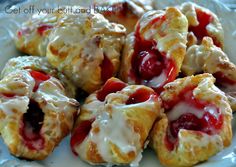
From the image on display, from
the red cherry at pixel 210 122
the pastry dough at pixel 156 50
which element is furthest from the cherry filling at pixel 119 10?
the red cherry at pixel 210 122

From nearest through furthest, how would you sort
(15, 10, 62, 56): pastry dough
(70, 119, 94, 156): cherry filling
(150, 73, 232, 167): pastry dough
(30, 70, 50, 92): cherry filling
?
(150, 73, 232, 167): pastry dough
(70, 119, 94, 156): cherry filling
(30, 70, 50, 92): cherry filling
(15, 10, 62, 56): pastry dough

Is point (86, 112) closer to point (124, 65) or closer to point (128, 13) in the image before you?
point (124, 65)

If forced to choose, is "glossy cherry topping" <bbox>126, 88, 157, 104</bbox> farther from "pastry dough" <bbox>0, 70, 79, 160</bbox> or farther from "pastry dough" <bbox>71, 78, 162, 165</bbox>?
"pastry dough" <bbox>0, 70, 79, 160</bbox>

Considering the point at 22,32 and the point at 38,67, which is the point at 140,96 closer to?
the point at 38,67

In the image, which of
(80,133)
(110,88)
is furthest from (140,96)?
(80,133)

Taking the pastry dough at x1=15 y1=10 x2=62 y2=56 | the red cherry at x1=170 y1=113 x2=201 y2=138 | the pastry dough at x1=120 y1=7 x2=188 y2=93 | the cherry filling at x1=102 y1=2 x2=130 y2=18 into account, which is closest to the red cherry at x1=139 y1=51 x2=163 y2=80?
the pastry dough at x1=120 y1=7 x2=188 y2=93
